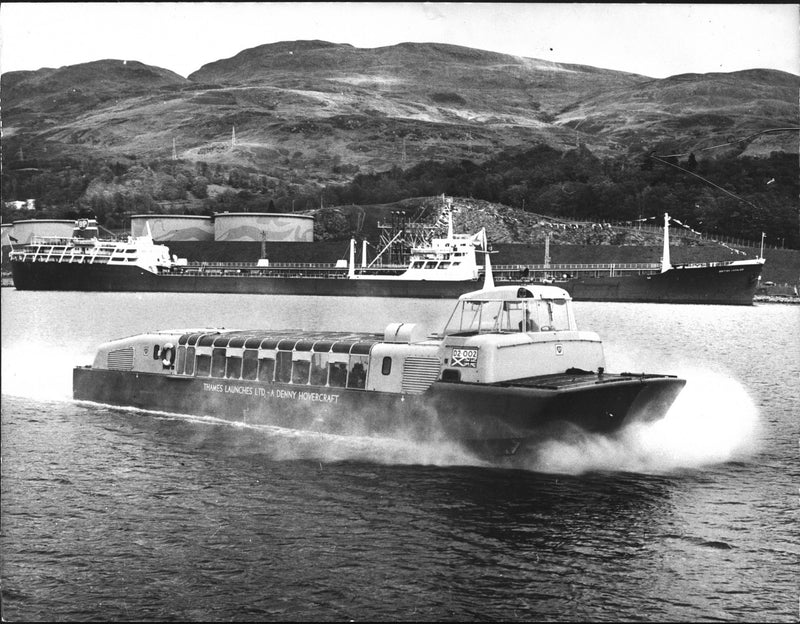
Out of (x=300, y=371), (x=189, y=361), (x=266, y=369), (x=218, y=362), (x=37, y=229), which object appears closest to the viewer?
(x=300, y=371)

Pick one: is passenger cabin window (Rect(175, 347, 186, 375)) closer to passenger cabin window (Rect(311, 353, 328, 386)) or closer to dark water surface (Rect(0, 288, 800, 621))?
dark water surface (Rect(0, 288, 800, 621))

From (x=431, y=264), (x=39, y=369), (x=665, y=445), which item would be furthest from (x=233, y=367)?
(x=431, y=264)

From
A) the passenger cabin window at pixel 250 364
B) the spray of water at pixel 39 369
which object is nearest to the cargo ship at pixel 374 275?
the spray of water at pixel 39 369

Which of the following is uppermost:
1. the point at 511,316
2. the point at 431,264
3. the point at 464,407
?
the point at 431,264

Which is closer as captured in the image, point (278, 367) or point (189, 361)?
point (278, 367)

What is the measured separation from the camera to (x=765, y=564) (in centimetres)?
1944

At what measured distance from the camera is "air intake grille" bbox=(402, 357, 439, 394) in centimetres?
2881

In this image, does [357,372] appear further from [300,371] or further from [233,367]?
[233,367]

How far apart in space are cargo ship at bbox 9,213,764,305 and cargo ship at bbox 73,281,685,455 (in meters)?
94.2

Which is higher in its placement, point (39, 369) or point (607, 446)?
point (607, 446)

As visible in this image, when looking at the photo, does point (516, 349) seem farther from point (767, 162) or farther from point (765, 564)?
point (767, 162)

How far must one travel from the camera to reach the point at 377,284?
149m

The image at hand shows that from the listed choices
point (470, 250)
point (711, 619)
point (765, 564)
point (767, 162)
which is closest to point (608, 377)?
point (765, 564)

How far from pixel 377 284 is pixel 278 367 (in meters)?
116
